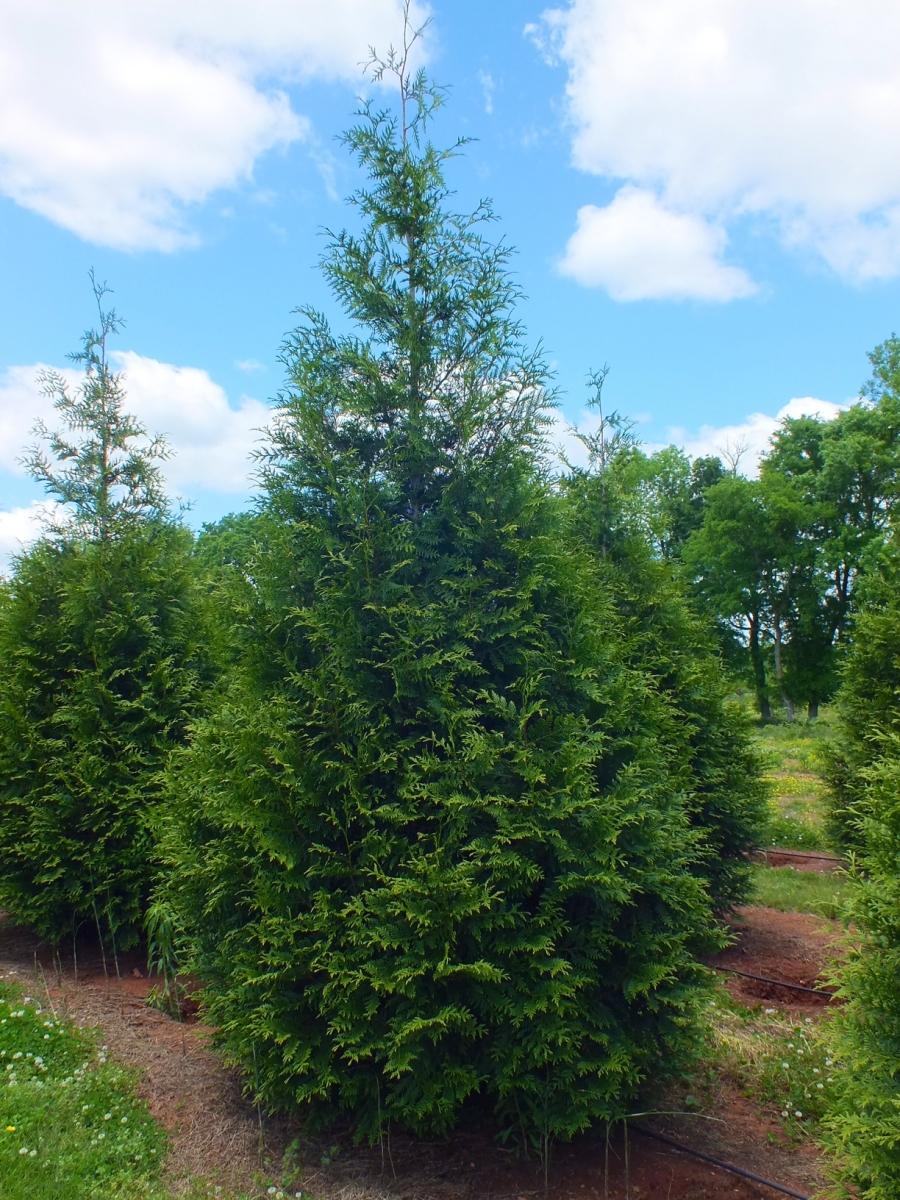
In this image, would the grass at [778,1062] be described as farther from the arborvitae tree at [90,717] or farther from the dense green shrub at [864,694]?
the arborvitae tree at [90,717]

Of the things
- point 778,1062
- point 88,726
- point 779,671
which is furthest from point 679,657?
point 779,671

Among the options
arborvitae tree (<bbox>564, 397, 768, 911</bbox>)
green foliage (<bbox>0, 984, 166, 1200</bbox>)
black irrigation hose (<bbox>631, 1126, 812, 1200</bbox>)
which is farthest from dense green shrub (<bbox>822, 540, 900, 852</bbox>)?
green foliage (<bbox>0, 984, 166, 1200</bbox>)

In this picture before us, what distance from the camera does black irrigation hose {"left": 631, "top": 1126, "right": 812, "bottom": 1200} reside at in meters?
3.69

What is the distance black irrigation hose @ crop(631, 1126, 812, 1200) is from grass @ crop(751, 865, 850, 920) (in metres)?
4.64

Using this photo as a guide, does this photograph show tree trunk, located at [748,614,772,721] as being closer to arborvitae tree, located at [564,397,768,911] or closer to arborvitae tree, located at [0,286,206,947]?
arborvitae tree, located at [564,397,768,911]

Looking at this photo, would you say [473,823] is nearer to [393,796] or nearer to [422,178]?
[393,796]

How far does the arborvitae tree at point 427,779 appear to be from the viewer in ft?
12.4

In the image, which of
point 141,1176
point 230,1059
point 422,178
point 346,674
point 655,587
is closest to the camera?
point 141,1176

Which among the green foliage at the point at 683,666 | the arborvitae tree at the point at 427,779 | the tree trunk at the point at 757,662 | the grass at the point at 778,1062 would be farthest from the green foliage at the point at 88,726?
the tree trunk at the point at 757,662

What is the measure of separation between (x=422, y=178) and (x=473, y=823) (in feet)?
12.6

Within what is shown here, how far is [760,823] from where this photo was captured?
7766 mm

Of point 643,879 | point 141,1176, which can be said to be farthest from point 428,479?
point 141,1176

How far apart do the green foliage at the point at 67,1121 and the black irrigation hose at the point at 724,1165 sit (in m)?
2.51

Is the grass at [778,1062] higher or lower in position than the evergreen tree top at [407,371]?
lower
